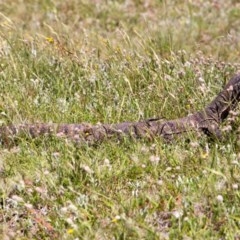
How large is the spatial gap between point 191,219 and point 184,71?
2943 millimetres

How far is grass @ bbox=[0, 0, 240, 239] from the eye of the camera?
4246 millimetres

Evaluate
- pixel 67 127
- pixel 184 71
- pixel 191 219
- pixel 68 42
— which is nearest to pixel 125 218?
pixel 191 219

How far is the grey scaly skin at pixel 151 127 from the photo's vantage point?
18.3 feet

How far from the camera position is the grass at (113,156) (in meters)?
4.25

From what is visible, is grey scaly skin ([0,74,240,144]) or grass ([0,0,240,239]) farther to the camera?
grey scaly skin ([0,74,240,144])

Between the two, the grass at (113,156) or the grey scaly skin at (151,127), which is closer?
the grass at (113,156)

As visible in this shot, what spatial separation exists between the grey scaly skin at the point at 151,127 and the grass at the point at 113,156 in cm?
11

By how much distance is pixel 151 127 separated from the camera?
5730 millimetres

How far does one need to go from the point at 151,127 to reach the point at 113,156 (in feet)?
1.73

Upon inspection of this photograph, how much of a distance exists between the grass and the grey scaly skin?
0.11 m

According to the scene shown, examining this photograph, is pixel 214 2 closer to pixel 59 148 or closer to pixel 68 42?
pixel 68 42

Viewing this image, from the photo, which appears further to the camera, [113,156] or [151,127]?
[151,127]

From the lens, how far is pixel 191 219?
13.6 feet

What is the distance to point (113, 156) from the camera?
5.39 m
